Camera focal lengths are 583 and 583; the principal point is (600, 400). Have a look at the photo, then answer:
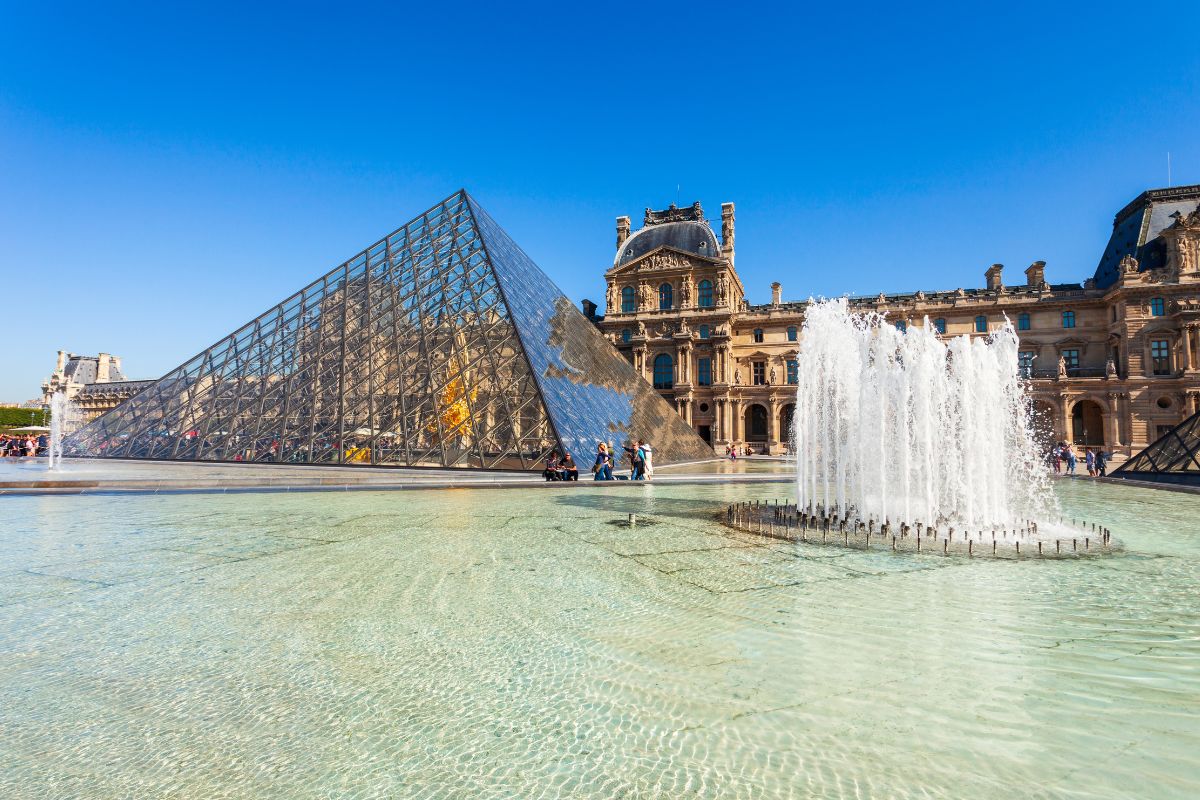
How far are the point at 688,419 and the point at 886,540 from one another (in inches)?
1403

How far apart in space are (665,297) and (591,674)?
1706 inches

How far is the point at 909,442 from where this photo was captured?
32.6 ft

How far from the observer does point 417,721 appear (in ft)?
8.41

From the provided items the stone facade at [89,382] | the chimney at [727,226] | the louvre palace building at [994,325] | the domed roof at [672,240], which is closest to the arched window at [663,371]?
the louvre palace building at [994,325]

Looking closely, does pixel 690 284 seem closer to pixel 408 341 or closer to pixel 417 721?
pixel 408 341

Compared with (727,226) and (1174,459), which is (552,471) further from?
(727,226)

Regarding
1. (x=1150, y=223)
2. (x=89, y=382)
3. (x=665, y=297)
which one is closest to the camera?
(x=1150, y=223)

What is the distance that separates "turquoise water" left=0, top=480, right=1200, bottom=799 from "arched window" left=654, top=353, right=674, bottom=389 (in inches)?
1498

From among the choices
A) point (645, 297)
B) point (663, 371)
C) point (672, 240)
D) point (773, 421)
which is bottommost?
point (773, 421)

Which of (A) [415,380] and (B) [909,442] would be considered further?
(A) [415,380]

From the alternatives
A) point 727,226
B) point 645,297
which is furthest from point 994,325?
point 645,297

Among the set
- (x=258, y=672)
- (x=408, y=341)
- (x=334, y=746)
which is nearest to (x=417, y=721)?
(x=334, y=746)

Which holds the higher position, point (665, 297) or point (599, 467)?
point (665, 297)

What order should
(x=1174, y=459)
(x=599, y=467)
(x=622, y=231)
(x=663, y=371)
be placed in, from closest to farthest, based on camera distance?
(x=599, y=467), (x=1174, y=459), (x=663, y=371), (x=622, y=231)
